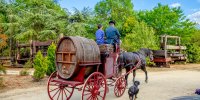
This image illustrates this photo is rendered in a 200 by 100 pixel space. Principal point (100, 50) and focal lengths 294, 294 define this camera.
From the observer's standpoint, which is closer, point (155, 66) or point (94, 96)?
point (94, 96)

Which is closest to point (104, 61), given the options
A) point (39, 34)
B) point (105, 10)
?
point (39, 34)

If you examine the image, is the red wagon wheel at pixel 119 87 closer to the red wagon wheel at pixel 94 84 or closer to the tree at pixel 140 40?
the red wagon wheel at pixel 94 84

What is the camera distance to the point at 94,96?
30.2 feet

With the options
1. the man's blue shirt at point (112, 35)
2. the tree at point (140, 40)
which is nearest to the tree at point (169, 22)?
the tree at point (140, 40)

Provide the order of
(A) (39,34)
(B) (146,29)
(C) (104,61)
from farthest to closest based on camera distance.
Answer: (A) (39,34)
(B) (146,29)
(C) (104,61)

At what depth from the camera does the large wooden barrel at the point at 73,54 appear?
896cm

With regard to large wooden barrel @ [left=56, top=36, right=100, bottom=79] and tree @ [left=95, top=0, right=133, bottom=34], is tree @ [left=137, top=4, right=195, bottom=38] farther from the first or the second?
large wooden barrel @ [left=56, top=36, right=100, bottom=79]

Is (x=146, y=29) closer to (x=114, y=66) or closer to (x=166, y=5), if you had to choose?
(x=166, y=5)

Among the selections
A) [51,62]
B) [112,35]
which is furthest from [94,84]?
[51,62]

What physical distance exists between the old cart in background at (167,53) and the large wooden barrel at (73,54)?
616 inches

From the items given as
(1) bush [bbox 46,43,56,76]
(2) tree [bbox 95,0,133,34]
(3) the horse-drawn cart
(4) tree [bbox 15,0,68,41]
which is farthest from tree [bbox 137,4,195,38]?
(3) the horse-drawn cart

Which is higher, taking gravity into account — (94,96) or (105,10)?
(105,10)

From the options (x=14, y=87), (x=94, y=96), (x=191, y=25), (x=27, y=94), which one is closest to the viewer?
(x=94, y=96)

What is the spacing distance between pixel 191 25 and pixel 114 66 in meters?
25.6
